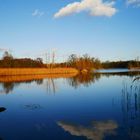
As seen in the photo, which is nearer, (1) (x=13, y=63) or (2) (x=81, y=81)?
(2) (x=81, y=81)

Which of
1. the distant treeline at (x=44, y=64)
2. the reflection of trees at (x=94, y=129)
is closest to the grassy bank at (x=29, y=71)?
the distant treeline at (x=44, y=64)

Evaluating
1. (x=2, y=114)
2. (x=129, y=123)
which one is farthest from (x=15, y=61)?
(x=129, y=123)

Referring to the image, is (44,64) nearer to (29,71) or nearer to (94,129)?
(29,71)

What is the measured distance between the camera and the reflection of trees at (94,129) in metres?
7.01

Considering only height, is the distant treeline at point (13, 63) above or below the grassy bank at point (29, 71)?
above

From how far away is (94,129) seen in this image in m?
7.62

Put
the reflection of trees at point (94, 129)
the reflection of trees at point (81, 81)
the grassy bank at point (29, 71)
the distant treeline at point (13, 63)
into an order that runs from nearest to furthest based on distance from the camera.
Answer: the reflection of trees at point (94, 129), the reflection of trees at point (81, 81), the grassy bank at point (29, 71), the distant treeline at point (13, 63)

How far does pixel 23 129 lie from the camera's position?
7.90 metres

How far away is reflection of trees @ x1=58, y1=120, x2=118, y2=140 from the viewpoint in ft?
23.0

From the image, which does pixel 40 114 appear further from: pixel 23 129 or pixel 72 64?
pixel 72 64

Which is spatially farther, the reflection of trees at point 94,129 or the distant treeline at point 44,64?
the distant treeline at point 44,64

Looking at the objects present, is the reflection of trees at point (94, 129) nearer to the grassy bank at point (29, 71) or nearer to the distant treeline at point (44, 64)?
the grassy bank at point (29, 71)

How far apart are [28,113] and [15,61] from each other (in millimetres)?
44161

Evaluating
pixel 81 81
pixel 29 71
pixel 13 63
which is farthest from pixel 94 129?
pixel 13 63
